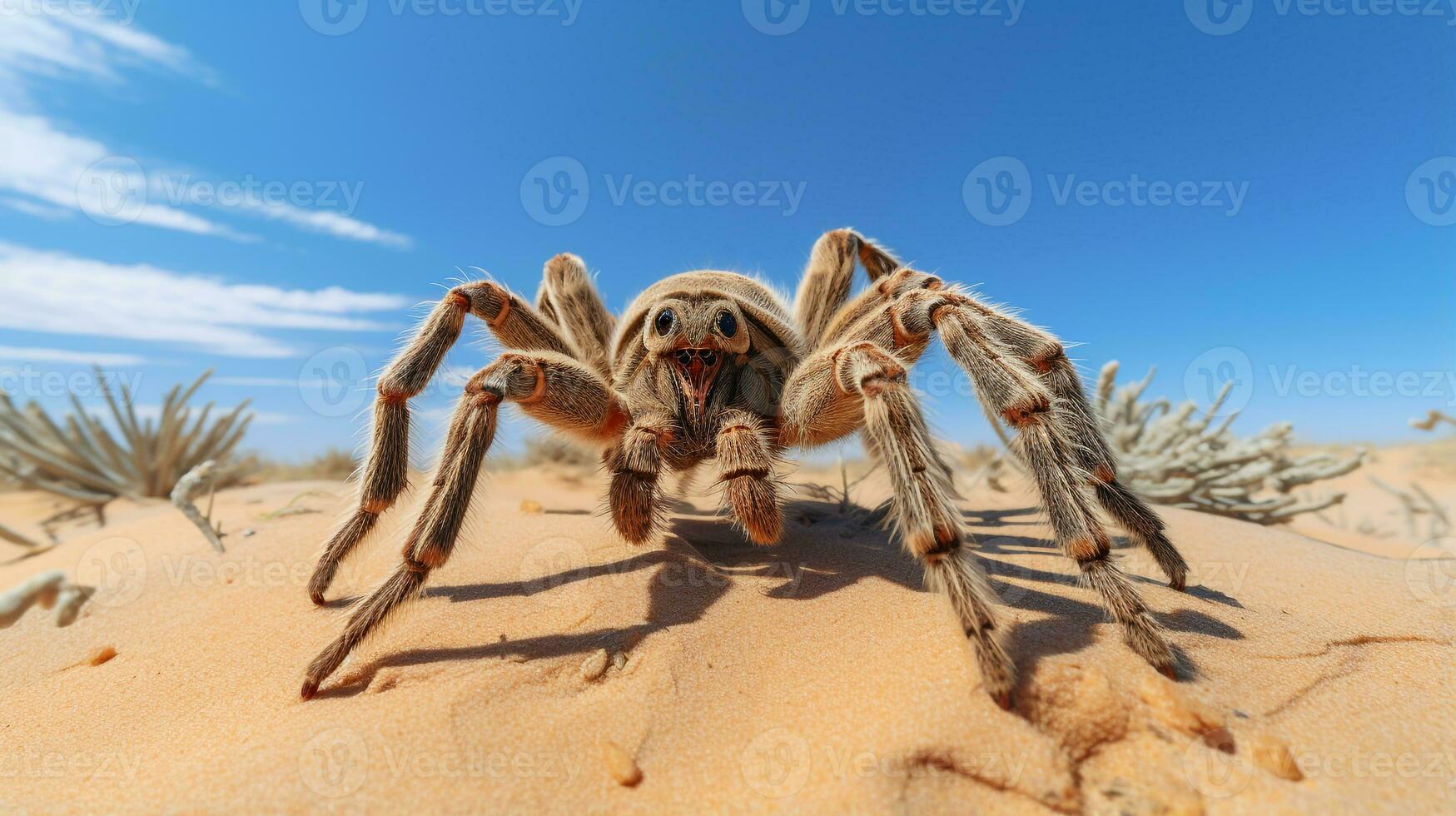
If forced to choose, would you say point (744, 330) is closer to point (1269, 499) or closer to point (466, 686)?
point (466, 686)

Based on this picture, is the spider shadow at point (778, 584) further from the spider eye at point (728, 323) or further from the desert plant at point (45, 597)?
the spider eye at point (728, 323)

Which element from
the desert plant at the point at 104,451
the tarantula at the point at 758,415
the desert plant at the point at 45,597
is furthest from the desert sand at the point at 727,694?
the desert plant at the point at 104,451

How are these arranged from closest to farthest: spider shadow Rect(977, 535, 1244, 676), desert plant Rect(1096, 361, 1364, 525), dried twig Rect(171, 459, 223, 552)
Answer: spider shadow Rect(977, 535, 1244, 676) < dried twig Rect(171, 459, 223, 552) < desert plant Rect(1096, 361, 1364, 525)

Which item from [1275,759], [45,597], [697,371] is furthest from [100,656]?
[1275,759]

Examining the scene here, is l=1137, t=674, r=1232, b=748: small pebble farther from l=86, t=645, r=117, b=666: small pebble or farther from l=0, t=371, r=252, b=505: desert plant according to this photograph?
l=0, t=371, r=252, b=505: desert plant

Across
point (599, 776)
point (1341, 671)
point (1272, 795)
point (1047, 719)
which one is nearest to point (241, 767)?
point (599, 776)

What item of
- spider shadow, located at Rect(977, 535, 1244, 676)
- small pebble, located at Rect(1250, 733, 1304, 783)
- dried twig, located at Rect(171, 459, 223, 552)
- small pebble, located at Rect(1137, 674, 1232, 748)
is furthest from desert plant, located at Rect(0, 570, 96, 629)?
small pebble, located at Rect(1250, 733, 1304, 783)

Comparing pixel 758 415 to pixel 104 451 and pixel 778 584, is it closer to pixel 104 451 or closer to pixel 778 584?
pixel 778 584

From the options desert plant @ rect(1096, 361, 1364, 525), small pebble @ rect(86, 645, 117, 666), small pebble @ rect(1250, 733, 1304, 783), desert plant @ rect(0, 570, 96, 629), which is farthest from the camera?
desert plant @ rect(1096, 361, 1364, 525)
